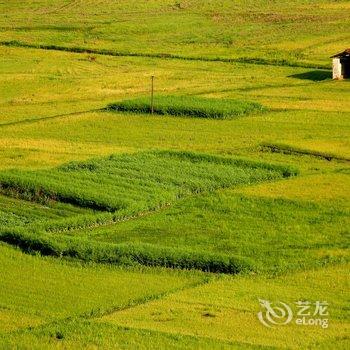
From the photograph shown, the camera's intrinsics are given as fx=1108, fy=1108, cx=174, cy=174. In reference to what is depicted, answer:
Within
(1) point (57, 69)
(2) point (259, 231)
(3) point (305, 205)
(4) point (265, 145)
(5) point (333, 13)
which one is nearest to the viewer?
(2) point (259, 231)

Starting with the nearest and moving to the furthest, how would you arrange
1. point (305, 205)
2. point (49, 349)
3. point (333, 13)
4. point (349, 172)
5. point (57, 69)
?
point (49, 349), point (305, 205), point (349, 172), point (57, 69), point (333, 13)

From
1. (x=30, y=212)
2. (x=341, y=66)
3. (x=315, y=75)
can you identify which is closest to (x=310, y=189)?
(x=30, y=212)

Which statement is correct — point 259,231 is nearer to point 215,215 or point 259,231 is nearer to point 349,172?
point 215,215

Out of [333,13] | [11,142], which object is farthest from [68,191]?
[333,13]

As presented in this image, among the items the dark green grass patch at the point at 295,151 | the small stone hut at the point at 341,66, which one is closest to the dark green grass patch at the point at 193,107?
the dark green grass patch at the point at 295,151

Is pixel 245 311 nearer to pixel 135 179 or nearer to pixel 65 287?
pixel 65 287

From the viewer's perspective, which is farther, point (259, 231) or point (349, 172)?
point (349, 172)

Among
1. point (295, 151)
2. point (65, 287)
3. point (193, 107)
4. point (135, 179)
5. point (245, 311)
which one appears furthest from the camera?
point (193, 107)
